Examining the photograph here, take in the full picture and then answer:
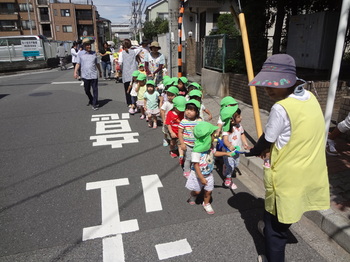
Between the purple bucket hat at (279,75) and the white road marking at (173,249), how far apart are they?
164 centimetres

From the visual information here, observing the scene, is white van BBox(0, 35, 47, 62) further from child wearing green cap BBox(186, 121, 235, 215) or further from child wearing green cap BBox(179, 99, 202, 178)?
child wearing green cap BBox(186, 121, 235, 215)

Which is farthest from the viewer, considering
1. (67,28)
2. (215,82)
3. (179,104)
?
(67,28)

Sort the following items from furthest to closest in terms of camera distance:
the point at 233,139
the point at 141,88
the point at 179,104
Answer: the point at 141,88, the point at 179,104, the point at 233,139

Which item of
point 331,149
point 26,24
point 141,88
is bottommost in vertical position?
point 331,149

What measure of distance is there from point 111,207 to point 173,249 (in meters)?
1.01

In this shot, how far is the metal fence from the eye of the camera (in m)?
8.36

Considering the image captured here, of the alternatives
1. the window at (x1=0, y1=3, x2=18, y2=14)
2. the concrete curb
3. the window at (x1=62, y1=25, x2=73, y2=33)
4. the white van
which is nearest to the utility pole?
the concrete curb

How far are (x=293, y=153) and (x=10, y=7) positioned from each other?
5774 cm

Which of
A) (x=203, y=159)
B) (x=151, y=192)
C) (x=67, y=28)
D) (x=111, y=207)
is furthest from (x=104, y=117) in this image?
(x=67, y=28)

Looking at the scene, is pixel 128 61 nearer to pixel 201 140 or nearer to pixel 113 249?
pixel 201 140

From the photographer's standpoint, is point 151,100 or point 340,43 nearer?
point 340,43

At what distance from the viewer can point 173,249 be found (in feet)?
8.27

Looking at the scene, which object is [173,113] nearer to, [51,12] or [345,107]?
[345,107]

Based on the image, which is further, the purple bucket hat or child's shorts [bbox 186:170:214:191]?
child's shorts [bbox 186:170:214:191]
